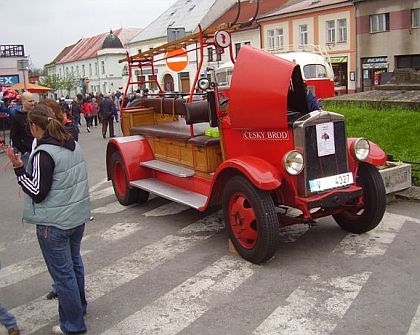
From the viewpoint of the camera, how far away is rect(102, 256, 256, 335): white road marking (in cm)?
434

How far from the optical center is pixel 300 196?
5.51 m

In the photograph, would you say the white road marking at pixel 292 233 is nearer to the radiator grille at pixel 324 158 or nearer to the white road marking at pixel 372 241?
the white road marking at pixel 372 241

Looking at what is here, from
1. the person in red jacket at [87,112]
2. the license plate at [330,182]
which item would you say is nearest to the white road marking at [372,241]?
the license plate at [330,182]

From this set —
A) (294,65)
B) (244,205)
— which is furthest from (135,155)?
(294,65)

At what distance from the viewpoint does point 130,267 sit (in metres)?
5.73

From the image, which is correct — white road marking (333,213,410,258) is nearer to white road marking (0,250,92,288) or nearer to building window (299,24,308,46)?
white road marking (0,250,92,288)

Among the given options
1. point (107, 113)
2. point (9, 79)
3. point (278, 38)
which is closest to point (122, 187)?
point (107, 113)

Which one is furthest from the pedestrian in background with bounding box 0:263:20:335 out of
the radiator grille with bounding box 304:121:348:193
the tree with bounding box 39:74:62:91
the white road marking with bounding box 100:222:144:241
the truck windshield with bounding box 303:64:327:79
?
the tree with bounding box 39:74:62:91

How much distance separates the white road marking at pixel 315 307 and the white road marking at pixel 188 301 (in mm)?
598

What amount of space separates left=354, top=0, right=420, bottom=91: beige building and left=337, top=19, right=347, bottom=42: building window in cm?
114

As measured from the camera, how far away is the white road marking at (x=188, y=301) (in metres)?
4.34

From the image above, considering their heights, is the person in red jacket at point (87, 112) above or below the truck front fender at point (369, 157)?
above

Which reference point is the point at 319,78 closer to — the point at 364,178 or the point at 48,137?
the point at 364,178

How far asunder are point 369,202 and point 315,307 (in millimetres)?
1921
